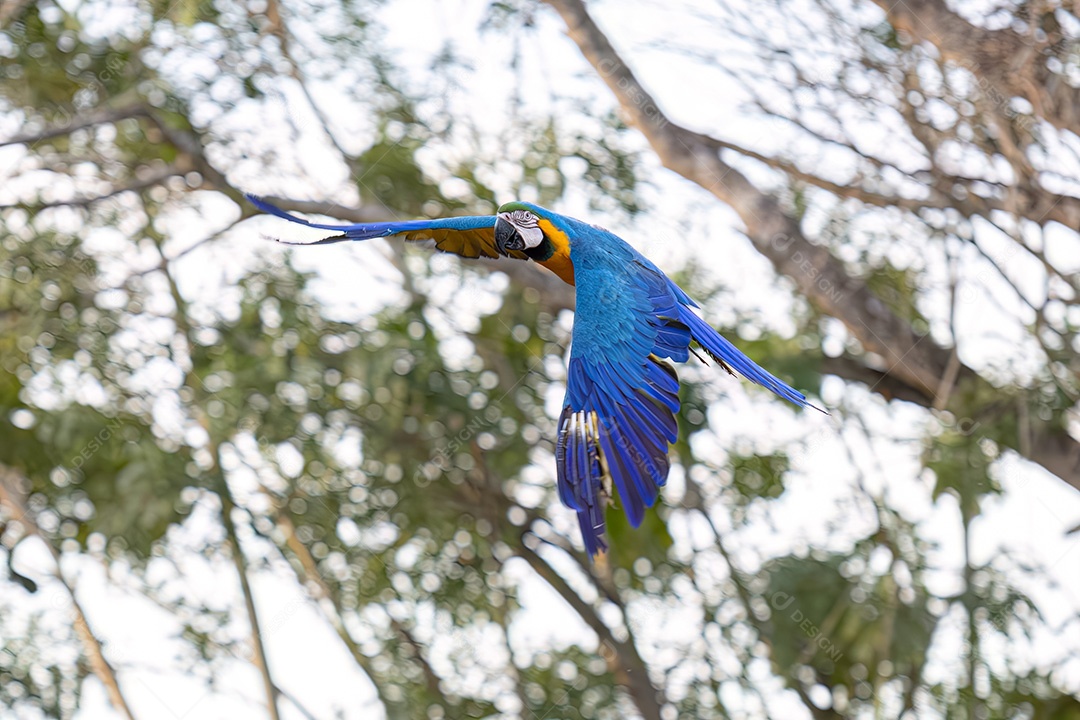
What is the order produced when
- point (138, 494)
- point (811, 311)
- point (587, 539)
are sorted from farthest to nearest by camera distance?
point (811, 311) < point (138, 494) < point (587, 539)

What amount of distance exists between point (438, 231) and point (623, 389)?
0.34m

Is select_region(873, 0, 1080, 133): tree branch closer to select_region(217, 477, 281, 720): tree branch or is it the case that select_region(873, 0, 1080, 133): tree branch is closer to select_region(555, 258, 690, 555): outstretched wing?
select_region(555, 258, 690, 555): outstretched wing

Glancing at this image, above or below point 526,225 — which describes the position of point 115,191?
below

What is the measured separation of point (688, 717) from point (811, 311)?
1.47m

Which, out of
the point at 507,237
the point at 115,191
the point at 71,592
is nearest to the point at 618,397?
the point at 507,237

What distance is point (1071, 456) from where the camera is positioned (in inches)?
138

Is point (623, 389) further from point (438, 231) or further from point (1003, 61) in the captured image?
point (1003, 61)

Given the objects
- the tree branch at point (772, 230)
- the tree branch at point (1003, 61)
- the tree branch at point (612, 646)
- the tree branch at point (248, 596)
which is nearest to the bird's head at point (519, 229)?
the tree branch at point (1003, 61)

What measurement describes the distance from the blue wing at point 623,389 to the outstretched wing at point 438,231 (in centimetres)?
14

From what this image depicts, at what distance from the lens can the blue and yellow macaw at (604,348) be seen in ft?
3.98

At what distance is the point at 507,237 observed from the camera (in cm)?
136

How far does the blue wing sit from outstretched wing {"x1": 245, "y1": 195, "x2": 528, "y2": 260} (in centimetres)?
14

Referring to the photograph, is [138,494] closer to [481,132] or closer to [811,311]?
[481,132]

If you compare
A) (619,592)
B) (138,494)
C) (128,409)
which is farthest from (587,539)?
(619,592)
